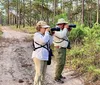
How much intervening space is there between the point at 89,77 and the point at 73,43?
4.17m

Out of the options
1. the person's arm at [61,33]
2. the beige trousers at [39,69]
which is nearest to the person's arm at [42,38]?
the beige trousers at [39,69]

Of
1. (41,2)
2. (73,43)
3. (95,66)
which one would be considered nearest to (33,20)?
(41,2)

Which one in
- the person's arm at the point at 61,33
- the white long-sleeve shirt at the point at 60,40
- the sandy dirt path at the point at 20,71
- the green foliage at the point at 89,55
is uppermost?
the person's arm at the point at 61,33

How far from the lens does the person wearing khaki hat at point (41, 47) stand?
6016mm

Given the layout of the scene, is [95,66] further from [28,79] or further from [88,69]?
[28,79]

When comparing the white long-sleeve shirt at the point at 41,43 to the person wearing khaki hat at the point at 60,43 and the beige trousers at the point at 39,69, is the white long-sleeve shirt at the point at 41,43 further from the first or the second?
the person wearing khaki hat at the point at 60,43

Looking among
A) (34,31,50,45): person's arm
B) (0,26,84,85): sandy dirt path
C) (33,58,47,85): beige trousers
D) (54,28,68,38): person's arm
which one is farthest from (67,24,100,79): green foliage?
(34,31,50,45): person's arm

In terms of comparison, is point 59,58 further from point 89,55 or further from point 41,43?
point 41,43

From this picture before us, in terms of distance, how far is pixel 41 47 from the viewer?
241 inches

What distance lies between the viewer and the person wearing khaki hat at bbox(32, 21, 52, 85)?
6.02 metres

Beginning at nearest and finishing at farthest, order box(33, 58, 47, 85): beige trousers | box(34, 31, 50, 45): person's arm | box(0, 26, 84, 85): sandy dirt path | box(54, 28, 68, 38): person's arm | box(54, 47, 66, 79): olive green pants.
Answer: box(34, 31, 50, 45): person's arm
box(33, 58, 47, 85): beige trousers
box(54, 28, 68, 38): person's arm
box(0, 26, 84, 85): sandy dirt path
box(54, 47, 66, 79): olive green pants

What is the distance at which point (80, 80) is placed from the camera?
780 cm

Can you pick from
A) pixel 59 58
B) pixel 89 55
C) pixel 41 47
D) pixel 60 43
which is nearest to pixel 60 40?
pixel 60 43

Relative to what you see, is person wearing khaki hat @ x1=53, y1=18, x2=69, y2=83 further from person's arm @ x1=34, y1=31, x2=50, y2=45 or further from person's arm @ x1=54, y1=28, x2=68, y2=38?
person's arm @ x1=34, y1=31, x2=50, y2=45
